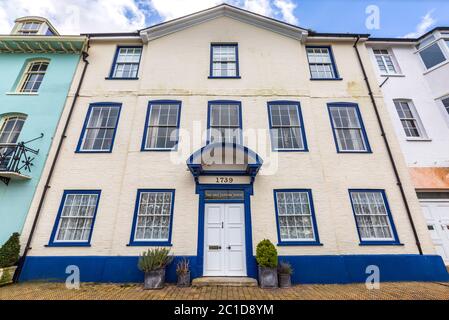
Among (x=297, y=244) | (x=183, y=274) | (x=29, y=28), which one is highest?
(x=29, y=28)

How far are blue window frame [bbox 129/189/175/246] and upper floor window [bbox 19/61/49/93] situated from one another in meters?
8.24

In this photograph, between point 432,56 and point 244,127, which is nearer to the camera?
point 244,127

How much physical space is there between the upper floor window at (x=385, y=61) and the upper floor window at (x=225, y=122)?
8784 millimetres

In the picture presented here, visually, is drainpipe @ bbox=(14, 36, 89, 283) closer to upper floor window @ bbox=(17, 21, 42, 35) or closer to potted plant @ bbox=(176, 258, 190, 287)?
upper floor window @ bbox=(17, 21, 42, 35)

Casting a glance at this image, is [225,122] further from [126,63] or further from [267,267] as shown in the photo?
[126,63]

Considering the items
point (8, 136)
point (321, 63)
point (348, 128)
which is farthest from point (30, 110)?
point (348, 128)

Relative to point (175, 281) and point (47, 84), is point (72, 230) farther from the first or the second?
point (47, 84)

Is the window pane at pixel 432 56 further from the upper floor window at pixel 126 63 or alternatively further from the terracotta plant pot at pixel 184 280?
the terracotta plant pot at pixel 184 280

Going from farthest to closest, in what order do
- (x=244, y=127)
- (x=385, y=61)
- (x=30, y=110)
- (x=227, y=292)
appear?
1. (x=385, y=61)
2. (x=30, y=110)
3. (x=244, y=127)
4. (x=227, y=292)

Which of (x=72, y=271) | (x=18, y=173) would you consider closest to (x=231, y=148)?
(x=72, y=271)

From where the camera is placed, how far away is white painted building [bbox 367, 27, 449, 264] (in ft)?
28.6

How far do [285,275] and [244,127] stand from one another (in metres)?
5.97

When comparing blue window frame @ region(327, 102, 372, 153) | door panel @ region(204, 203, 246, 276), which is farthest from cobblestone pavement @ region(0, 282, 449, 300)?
Answer: blue window frame @ region(327, 102, 372, 153)

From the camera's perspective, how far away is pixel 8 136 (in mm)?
8938
